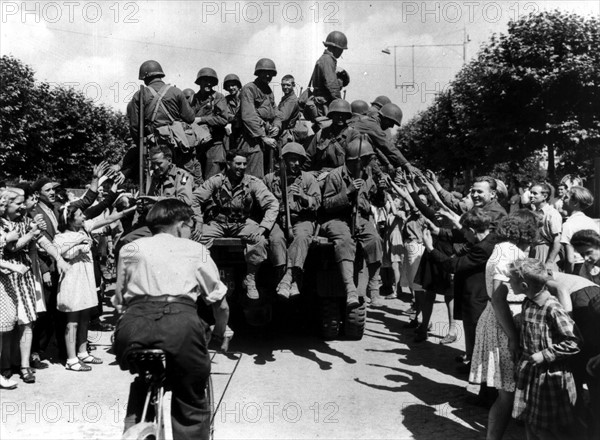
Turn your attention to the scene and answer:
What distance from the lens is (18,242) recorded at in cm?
600

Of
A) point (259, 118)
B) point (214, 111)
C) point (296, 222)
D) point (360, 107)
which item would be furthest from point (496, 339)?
point (360, 107)

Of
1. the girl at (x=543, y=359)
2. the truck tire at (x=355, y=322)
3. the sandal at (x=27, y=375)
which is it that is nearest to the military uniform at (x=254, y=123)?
the truck tire at (x=355, y=322)

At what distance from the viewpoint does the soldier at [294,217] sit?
6625mm

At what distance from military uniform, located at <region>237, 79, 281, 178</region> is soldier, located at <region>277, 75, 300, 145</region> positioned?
272 millimetres

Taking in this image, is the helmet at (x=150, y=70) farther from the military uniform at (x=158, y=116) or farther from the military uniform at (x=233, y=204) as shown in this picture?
the military uniform at (x=233, y=204)

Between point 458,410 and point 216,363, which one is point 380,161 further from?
point 458,410

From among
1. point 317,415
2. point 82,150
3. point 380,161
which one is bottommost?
point 317,415

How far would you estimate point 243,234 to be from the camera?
6715 millimetres

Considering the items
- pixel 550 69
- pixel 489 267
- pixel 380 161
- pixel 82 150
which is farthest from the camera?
pixel 82 150

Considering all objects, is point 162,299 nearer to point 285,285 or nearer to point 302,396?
point 302,396

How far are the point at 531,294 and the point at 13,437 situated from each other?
4026 millimetres

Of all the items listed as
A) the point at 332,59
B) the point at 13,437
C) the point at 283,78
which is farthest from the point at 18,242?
the point at 332,59

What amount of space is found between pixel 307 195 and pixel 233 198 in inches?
34.6

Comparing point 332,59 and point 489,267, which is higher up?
point 332,59
